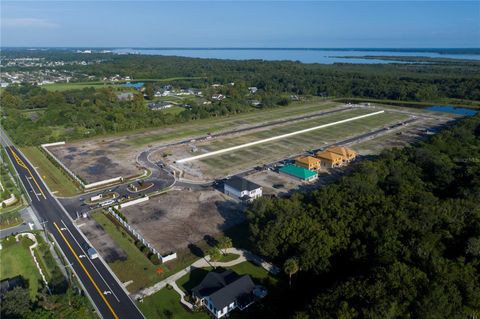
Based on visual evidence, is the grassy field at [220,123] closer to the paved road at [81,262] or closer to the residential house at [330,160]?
the paved road at [81,262]

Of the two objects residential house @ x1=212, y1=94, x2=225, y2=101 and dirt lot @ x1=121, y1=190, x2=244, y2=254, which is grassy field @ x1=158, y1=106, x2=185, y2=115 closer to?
residential house @ x1=212, y1=94, x2=225, y2=101

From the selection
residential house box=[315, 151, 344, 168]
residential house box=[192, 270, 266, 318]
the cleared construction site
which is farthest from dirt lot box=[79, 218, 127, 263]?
residential house box=[315, 151, 344, 168]

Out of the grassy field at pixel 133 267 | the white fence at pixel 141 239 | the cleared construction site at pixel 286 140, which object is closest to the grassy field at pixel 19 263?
the grassy field at pixel 133 267

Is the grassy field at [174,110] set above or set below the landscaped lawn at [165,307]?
above

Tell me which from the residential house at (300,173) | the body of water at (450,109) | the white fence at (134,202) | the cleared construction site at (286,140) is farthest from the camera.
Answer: the body of water at (450,109)

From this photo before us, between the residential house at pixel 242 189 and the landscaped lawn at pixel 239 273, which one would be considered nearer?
the landscaped lawn at pixel 239 273
